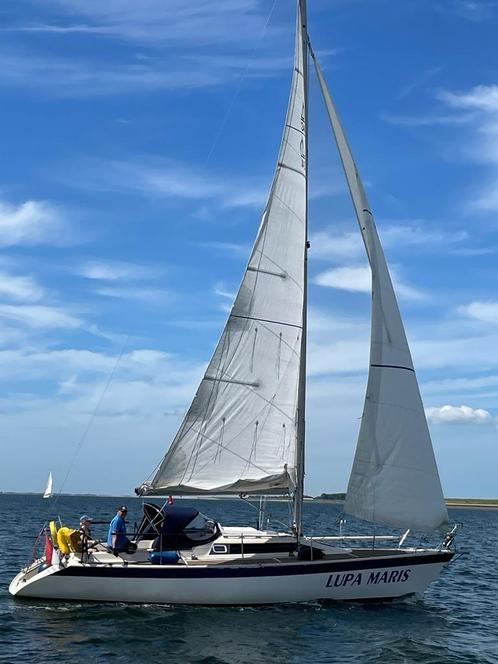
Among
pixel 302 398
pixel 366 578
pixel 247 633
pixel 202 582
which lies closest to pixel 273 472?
pixel 302 398

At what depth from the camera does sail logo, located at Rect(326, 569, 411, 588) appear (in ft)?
61.4

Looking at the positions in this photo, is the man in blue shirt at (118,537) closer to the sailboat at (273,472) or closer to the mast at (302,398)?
the sailboat at (273,472)

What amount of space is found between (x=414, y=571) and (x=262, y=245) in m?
9.07

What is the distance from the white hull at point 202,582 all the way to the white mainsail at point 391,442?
1.47 m

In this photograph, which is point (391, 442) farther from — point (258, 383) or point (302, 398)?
point (258, 383)

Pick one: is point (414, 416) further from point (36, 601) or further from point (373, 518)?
point (36, 601)

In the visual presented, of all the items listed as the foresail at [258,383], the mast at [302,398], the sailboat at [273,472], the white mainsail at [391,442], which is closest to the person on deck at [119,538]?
the sailboat at [273,472]

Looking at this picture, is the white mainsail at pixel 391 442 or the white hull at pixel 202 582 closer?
the white hull at pixel 202 582

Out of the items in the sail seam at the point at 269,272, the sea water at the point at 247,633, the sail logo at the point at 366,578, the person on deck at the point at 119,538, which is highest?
the sail seam at the point at 269,272

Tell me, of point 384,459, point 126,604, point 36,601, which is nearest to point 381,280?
point 384,459

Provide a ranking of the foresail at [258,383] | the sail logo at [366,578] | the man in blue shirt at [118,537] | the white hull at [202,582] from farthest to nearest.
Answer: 1. the foresail at [258,383]
2. the man in blue shirt at [118,537]
3. the sail logo at [366,578]
4. the white hull at [202,582]

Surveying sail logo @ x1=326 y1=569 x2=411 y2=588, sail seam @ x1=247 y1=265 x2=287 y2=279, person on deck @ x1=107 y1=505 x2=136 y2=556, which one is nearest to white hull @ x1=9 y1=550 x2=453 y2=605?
sail logo @ x1=326 y1=569 x2=411 y2=588

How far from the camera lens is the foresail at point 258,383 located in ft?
64.4

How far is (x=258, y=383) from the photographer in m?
20.1
